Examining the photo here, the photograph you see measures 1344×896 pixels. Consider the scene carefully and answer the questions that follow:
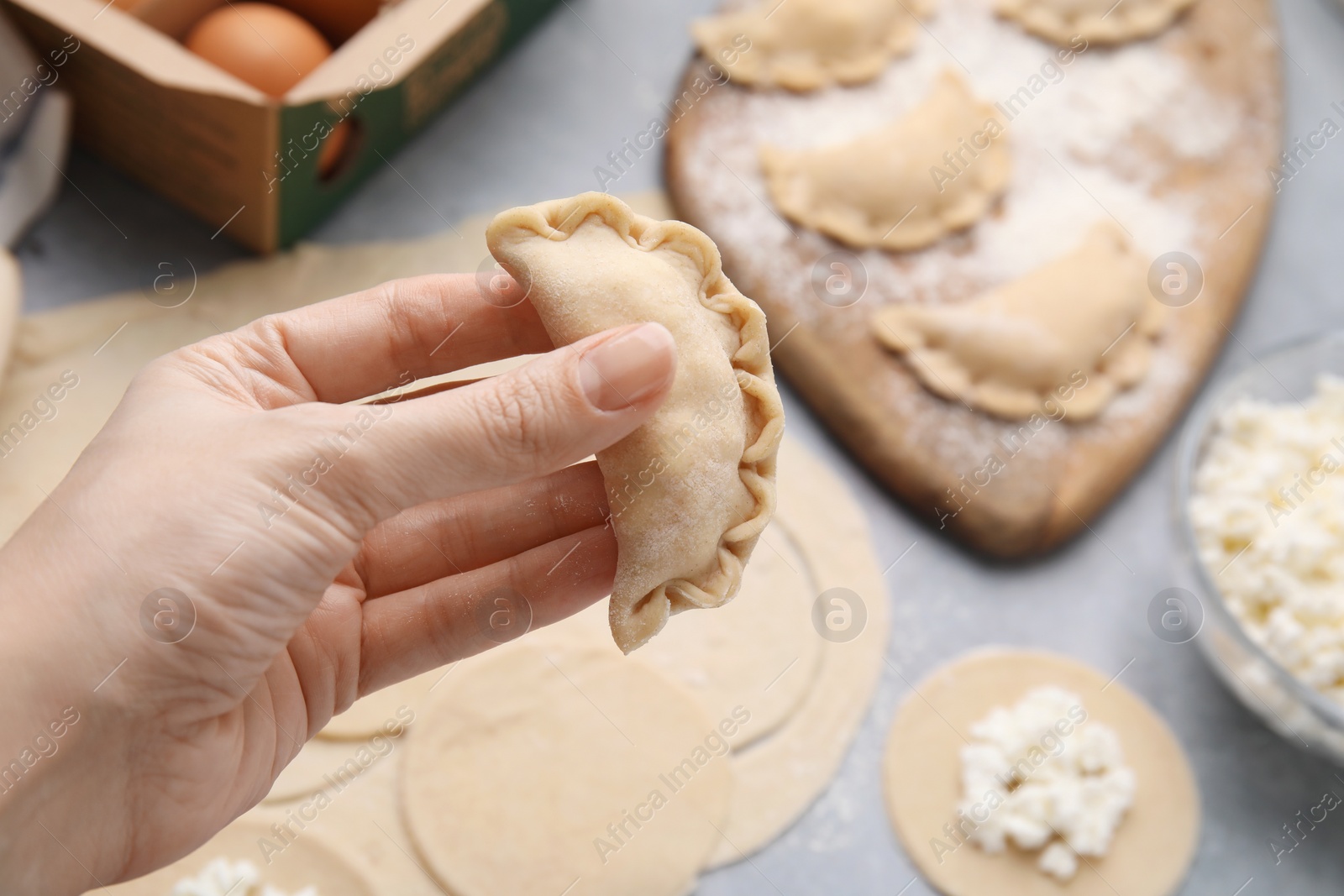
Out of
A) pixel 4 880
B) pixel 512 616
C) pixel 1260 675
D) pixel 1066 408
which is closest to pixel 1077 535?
pixel 1066 408

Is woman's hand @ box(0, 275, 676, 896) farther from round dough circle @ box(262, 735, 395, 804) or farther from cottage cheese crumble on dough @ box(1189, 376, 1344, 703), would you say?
cottage cheese crumble on dough @ box(1189, 376, 1344, 703)

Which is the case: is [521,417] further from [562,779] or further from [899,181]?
[899,181]

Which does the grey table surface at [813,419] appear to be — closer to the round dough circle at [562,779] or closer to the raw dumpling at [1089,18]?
the round dough circle at [562,779]

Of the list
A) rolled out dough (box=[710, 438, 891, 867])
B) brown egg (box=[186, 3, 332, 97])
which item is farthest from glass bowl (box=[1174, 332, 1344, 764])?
brown egg (box=[186, 3, 332, 97])

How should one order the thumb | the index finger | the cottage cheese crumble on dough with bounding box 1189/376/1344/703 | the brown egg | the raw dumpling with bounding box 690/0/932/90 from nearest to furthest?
the thumb → the index finger → the cottage cheese crumble on dough with bounding box 1189/376/1344/703 → the brown egg → the raw dumpling with bounding box 690/0/932/90

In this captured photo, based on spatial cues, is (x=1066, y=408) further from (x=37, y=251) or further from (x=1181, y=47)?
(x=37, y=251)
